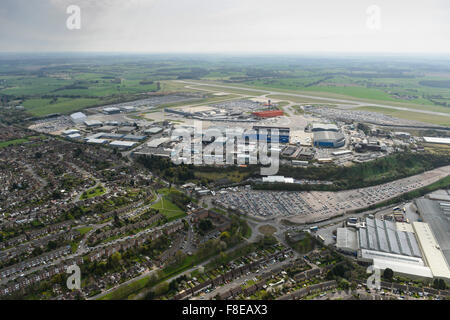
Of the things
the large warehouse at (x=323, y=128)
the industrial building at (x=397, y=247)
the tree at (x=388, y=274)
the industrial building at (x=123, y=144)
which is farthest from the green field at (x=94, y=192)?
the large warehouse at (x=323, y=128)

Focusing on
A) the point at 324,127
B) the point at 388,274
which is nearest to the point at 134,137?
the point at 324,127

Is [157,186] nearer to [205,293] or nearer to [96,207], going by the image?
[96,207]

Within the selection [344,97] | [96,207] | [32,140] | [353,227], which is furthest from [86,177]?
[344,97]

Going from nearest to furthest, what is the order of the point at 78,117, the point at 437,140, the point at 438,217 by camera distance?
the point at 438,217 → the point at 437,140 → the point at 78,117

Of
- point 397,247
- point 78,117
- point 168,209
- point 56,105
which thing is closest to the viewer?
point 397,247

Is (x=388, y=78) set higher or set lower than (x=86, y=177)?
higher

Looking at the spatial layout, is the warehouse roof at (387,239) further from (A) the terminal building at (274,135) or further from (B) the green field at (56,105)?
(B) the green field at (56,105)

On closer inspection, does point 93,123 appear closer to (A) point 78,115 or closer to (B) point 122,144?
(A) point 78,115

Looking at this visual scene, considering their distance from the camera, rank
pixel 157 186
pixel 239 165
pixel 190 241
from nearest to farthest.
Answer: pixel 190 241 → pixel 157 186 → pixel 239 165

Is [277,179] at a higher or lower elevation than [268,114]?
lower
